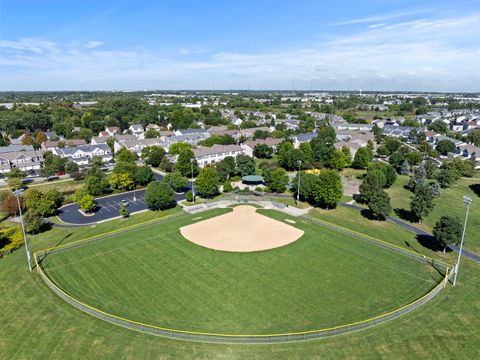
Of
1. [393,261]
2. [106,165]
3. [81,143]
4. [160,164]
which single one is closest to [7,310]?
[393,261]

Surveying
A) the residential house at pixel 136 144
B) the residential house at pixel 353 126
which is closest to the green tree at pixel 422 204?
the residential house at pixel 136 144

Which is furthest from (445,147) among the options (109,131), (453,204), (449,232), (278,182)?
(109,131)

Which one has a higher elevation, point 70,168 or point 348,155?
Result: point 348,155

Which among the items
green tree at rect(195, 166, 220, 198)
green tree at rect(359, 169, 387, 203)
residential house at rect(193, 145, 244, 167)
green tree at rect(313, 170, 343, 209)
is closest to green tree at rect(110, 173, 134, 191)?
green tree at rect(195, 166, 220, 198)

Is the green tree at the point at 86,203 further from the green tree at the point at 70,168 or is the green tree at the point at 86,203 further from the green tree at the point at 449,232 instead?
the green tree at the point at 449,232

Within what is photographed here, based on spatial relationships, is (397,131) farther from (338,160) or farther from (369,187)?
(369,187)
